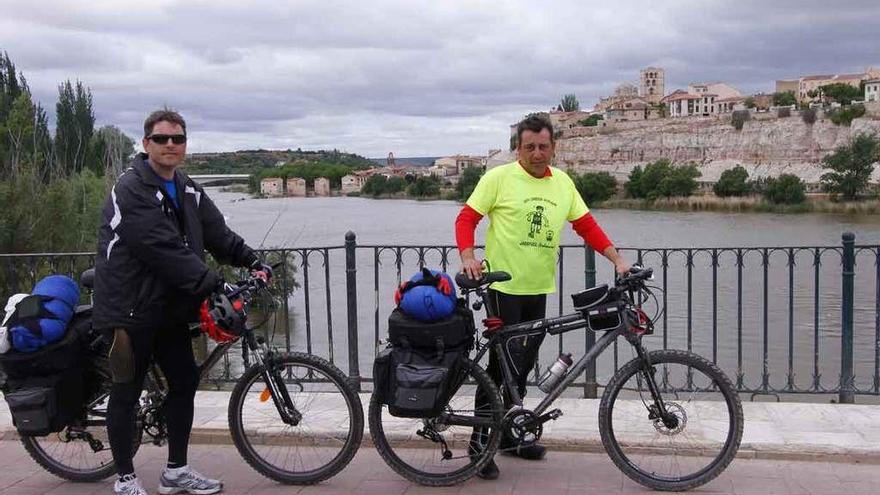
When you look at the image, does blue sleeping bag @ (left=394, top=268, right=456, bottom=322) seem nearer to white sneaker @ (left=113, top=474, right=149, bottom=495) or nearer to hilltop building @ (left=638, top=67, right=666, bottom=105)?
white sneaker @ (left=113, top=474, right=149, bottom=495)

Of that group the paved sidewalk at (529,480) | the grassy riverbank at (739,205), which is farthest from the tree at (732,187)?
the paved sidewalk at (529,480)

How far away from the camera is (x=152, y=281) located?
371 centimetres

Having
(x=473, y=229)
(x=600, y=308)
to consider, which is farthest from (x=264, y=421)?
(x=600, y=308)

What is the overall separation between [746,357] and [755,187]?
54.9m

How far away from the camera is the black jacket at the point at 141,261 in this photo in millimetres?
3628

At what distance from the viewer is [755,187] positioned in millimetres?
63812

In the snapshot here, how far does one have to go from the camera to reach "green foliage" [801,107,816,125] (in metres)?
81.2

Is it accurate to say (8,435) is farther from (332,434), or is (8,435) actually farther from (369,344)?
(369,344)

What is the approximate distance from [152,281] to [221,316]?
318mm

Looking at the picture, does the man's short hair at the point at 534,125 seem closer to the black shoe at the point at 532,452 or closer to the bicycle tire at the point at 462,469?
the bicycle tire at the point at 462,469

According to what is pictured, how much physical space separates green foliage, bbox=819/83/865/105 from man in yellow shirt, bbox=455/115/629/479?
4122 inches

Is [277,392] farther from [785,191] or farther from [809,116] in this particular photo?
[809,116]

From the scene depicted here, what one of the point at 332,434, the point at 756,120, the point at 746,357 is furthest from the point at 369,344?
the point at 756,120

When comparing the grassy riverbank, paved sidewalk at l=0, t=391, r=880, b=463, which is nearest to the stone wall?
the grassy riverbank
